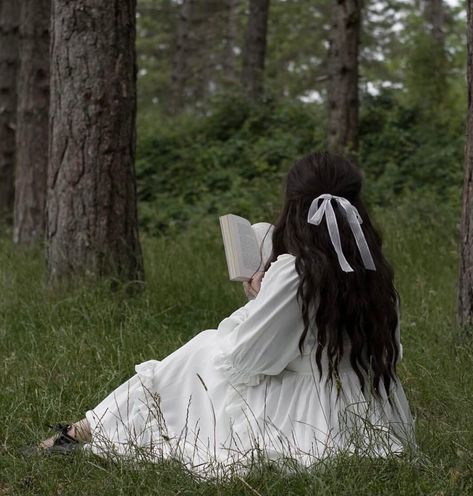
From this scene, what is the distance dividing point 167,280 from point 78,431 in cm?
275

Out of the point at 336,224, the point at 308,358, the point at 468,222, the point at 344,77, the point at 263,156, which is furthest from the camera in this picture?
the point at 263,156

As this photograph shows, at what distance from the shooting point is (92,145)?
6160mm

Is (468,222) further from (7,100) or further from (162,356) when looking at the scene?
(7,100)

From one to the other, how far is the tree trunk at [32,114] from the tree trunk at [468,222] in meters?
5.43

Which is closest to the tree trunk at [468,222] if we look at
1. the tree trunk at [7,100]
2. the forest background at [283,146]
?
the forest background at [283,146]

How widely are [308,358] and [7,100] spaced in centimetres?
859

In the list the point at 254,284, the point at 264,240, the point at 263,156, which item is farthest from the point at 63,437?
the point at 263,156

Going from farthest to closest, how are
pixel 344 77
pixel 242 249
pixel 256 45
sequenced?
pixel 256 45 → pixel 344 77 → pixel 242 249

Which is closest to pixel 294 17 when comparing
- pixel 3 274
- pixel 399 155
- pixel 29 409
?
pixel 399 155

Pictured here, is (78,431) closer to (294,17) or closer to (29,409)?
(29,409)

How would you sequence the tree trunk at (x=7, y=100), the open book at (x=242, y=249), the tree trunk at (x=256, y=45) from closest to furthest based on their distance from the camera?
1. the open book at (x=242, y=249)
2. the tree trunk at (x=7, y=100)
3. the tree trunk at (x=256, y=45)

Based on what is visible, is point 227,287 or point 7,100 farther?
point 7,100

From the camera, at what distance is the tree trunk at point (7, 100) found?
10.9m

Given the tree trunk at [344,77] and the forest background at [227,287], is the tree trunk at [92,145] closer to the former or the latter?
the forest background at [227,287]
